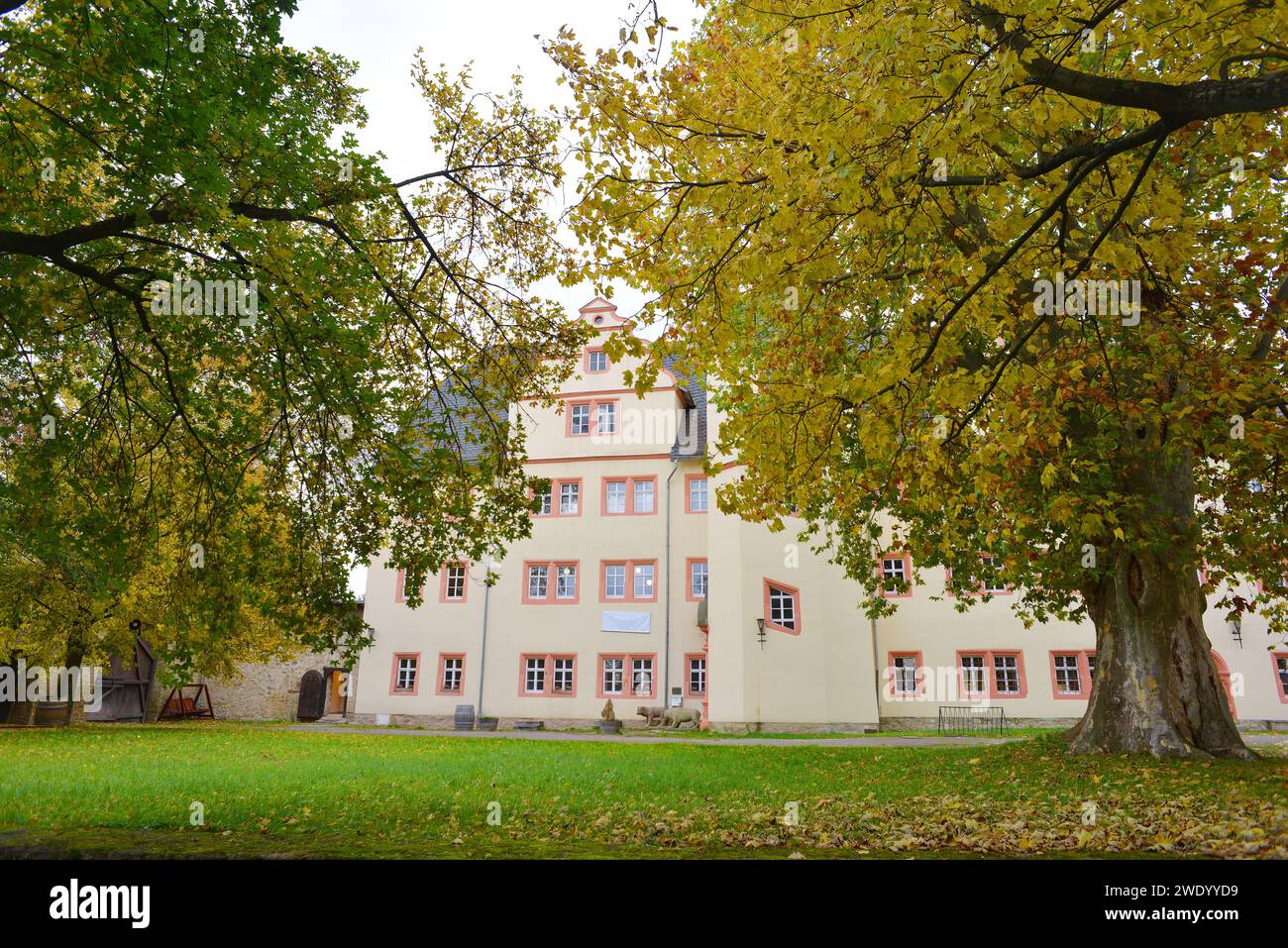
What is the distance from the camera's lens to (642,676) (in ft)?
88.8

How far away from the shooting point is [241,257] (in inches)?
292

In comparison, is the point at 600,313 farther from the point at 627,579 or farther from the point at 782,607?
the point at 782,607

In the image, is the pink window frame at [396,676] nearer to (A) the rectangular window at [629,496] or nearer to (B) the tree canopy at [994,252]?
(A) the rectangular window at [629,496]

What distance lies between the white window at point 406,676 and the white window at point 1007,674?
20119 mm

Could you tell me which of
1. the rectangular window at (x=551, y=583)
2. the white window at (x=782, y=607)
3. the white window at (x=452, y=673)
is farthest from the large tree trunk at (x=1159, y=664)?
the white window at (x=452, y=673)

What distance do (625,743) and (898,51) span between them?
16428 millimetres

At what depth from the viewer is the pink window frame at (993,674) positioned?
25109 mm

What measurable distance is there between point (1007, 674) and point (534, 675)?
15.9m

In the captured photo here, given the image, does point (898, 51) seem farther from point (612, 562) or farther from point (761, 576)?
point (612, 562)

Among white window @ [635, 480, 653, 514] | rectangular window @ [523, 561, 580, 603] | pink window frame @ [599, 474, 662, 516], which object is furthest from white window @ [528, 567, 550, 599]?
white window @ [635, 480, 653, 514]

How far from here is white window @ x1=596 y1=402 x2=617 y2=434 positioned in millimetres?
29402

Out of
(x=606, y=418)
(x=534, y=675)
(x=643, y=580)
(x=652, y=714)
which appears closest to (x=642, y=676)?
(x=652, y=714)

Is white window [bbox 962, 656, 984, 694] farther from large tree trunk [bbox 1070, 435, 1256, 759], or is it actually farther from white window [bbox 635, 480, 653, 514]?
large tree trunk [bbox 1070, 435, 1256, 759]

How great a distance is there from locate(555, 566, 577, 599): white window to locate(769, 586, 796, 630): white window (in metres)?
7.73
